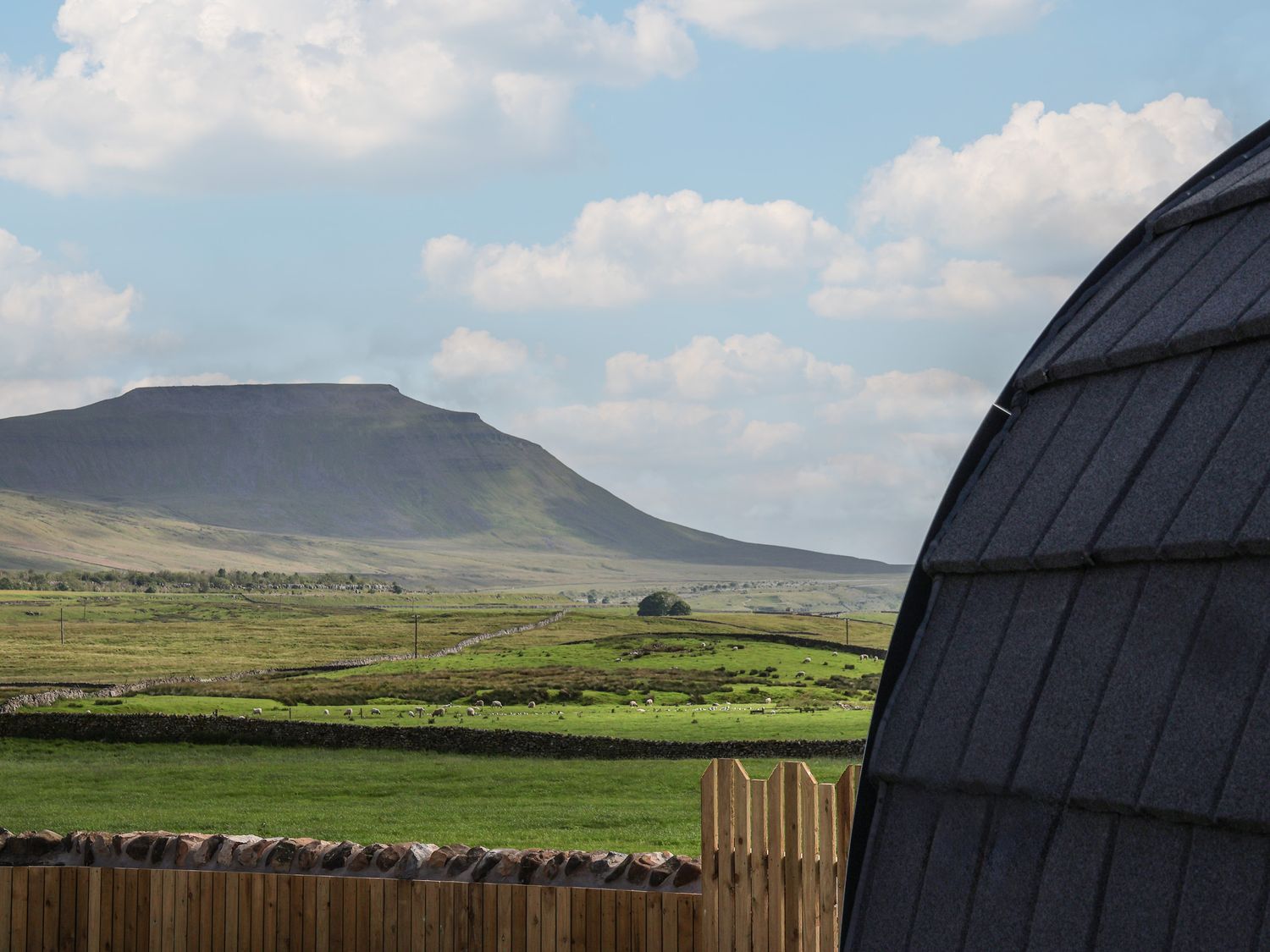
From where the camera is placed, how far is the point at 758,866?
335 inches

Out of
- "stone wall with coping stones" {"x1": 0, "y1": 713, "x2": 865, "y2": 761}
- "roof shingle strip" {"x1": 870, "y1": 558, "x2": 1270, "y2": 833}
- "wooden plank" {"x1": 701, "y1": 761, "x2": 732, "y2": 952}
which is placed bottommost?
"stone wall with coping stones" {"x1": 0, "y1": 713, "x2": 865, "y2": 761}

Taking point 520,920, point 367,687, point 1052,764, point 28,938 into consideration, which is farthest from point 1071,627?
point 367,687

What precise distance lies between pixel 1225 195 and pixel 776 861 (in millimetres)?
5596

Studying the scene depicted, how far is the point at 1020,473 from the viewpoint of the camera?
391 centimetres

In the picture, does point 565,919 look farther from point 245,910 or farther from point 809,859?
point 245,910

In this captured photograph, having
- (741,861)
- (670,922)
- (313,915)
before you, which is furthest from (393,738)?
(741,861)

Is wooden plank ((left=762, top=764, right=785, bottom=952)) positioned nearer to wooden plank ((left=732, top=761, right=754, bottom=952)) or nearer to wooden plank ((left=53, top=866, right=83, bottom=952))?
wooden plank ((left=732, top=761, right=754, bottom=952))

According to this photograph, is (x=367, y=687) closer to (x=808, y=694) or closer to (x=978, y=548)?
(x=808, y=694)

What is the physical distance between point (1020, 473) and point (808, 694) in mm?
55590

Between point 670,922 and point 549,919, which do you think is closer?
point 670,922

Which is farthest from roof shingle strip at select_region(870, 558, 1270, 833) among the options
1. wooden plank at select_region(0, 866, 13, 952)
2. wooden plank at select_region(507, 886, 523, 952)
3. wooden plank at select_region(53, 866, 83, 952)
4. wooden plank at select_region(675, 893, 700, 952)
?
wooden plank at select_region(0, 866, 13, 952)

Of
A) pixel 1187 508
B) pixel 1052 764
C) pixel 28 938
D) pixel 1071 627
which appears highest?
pixel 1187 508

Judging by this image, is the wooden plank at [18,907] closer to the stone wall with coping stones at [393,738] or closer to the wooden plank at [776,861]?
the wooden plank at [776,861]

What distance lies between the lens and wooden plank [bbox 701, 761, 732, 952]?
8.47m
